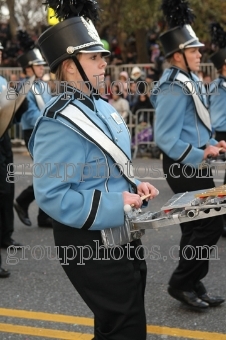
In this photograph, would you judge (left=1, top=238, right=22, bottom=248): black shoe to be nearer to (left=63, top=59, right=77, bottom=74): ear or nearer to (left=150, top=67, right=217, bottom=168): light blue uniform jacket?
(left=150, top=67, right=217, bottom=168): light blue uniform jacket

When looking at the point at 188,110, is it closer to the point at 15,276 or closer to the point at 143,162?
the point at 15,276

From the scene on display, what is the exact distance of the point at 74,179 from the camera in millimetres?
3289

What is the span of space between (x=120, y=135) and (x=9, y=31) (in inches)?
729

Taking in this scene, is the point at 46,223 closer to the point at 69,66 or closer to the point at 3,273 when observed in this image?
the point at 3,273

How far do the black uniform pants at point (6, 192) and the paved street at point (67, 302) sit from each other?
0.25 m

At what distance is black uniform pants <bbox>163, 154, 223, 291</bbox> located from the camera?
4.86 metres

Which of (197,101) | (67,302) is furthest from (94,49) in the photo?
(67,302)

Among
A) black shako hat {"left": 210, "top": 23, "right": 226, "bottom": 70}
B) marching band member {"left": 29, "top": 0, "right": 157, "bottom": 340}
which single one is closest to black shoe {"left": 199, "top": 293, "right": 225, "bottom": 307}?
marching band member {"left": 29, "top": 0, "right": 157, "bottom": 340}

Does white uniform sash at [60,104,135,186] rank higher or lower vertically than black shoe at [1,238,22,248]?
higher

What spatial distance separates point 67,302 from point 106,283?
6.57 feet

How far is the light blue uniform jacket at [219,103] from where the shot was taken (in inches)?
295

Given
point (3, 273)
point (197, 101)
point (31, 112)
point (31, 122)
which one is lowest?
point (3, 273)

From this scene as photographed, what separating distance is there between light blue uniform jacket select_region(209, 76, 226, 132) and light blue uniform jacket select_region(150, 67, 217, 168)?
241 centimetres

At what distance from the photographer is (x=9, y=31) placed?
2136 cm
